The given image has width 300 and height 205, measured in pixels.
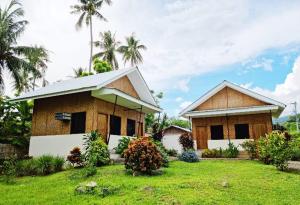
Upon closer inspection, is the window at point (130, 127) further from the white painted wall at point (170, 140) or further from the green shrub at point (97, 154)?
the white painted wall at point (170, 140)

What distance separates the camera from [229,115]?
66.4 ft

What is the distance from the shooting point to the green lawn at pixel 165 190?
6438 mm

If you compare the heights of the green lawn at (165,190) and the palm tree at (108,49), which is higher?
the palm tree at (108,49)

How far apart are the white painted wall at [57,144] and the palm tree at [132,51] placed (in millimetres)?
23127

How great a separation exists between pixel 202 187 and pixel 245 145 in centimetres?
1029

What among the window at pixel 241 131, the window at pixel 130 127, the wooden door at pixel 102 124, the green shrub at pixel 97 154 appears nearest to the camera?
the green shrub at pixel 97 154

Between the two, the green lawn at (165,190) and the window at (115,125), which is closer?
the green lawn at (165,190)

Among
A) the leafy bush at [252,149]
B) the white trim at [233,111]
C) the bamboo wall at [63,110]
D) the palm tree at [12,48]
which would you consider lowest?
the leafy bush at [252,149]

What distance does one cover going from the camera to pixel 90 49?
32188 millimetres

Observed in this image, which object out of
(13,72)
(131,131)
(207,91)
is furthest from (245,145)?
(13,72)

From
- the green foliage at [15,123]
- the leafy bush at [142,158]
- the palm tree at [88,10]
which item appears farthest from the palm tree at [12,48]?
the leafy bush at [142,158]

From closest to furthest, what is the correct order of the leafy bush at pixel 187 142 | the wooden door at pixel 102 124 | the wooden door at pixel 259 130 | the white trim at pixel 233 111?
the wooden door at pixel 102 124 < the leafy bush at pixel 187 142 < the white trim at pixel 233 111 < the wooden door at pixel 259 130

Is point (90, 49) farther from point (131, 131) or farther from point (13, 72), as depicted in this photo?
point (131, 131)

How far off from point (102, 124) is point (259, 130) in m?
11.7
